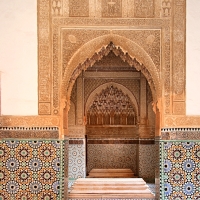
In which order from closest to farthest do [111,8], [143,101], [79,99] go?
[111,8], [79,99], [143,101]

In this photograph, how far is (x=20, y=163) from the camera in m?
4.60

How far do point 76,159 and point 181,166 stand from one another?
3.48m

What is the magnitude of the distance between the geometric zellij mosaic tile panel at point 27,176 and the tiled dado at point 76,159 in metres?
3.07

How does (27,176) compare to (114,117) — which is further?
(114,117)

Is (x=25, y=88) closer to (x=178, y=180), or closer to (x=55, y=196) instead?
(x=55, y=196)

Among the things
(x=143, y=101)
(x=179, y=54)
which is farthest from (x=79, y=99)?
(x=179, y=54)

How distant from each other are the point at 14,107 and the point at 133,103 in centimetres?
373

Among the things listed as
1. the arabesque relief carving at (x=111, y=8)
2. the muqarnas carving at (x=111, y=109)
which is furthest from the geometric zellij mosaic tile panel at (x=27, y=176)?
the muqarnas carving at (x=111, y=109)

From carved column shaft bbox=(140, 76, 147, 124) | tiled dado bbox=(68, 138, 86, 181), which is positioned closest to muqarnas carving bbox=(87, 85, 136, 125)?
carved column shaft bbox=(140, 76, 147, 124)

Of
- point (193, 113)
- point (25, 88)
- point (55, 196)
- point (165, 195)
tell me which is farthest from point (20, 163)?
point (193, 113)

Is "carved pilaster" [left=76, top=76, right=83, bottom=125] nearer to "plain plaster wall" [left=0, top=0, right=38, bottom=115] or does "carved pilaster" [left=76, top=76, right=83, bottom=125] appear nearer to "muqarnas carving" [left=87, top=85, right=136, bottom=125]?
"muqarnas carving" [left=87, top=85, right=136, bottom=125]

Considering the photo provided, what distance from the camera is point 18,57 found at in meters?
4.66

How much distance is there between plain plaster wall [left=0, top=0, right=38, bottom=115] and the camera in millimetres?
4633

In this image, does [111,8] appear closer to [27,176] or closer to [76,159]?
[27,176]
